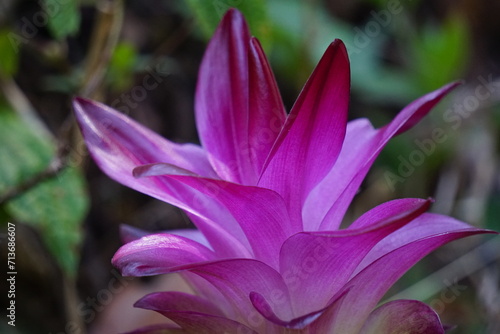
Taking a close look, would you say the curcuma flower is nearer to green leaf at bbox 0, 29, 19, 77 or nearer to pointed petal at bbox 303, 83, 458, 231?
pointed petal at bbox 303, 83, 458, 231

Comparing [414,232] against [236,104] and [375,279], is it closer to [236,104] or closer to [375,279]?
[375,279]

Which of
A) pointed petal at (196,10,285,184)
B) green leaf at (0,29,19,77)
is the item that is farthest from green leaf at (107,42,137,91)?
pointed petal at (196,10,285,184)

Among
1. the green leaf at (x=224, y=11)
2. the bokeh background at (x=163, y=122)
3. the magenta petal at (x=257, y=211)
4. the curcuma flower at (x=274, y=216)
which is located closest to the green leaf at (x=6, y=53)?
the bokeh background at (x=163, y=122)

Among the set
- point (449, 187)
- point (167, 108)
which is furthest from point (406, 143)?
point (167, 108)

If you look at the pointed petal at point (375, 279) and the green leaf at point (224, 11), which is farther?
the green leaf at point (224, 11)

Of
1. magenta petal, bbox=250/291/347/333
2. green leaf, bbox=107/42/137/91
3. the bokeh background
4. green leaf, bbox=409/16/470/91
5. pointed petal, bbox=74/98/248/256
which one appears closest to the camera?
magenta petal, bbox=250/291/347/333

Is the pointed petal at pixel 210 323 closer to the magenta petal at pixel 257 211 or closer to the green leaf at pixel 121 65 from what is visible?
the magenta petal at pixel 257 211
